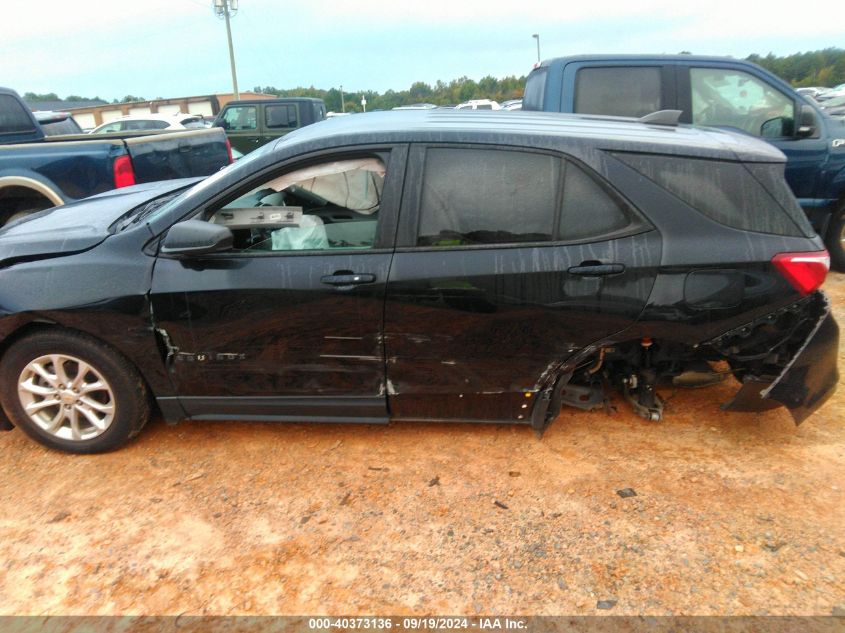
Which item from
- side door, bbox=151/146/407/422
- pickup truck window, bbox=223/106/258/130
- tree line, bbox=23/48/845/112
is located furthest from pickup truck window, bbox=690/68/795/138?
tree line, bbox=23/48/845/112

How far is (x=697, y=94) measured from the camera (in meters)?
5.19

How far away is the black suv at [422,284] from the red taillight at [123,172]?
2.24 metres

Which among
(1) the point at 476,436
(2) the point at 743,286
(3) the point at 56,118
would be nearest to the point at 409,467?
(1) the point at 476,436

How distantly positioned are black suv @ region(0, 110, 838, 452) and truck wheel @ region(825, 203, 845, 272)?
11.5ft

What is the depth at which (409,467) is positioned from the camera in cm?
307

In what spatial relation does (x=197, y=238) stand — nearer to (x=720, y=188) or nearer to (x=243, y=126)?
(x=720, y=188)

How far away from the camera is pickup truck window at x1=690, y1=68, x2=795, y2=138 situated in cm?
519

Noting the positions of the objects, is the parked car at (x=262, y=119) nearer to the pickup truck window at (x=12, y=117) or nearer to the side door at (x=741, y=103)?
the pickup truck window at (x=12, y=117)

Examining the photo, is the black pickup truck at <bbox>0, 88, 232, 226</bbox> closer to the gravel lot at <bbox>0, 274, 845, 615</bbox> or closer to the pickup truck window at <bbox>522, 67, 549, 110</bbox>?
the gravel lot at <bbox>0, 274, 845, 615</bbox>

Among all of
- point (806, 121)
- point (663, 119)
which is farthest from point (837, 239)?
point (663, 119)

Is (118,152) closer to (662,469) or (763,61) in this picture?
(662,469)

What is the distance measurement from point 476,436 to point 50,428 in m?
2.24

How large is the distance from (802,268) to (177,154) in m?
5.40

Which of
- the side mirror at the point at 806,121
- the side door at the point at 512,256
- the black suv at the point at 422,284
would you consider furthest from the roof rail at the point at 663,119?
the side mirror at the point at 806,121
